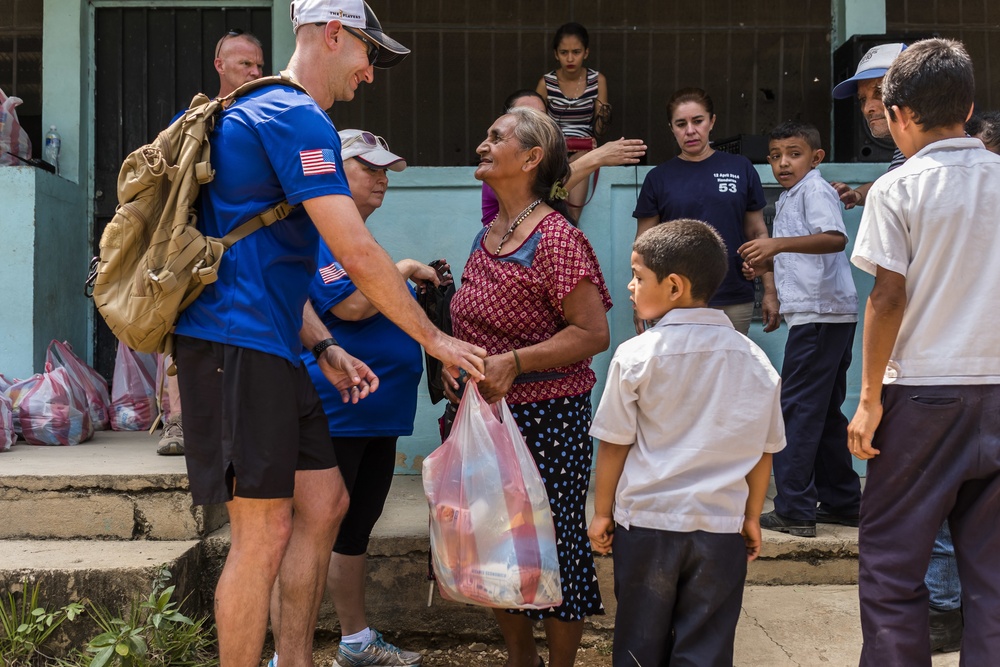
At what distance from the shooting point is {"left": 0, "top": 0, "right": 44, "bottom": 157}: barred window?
19.5 feet

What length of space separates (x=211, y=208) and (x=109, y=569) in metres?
1.50

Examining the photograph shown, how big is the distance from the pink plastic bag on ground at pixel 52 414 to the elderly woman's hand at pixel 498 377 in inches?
107

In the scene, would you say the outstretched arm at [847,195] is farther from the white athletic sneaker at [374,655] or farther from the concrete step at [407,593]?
the white athletic sneaker at [374,655]

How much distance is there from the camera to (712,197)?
4402 mm

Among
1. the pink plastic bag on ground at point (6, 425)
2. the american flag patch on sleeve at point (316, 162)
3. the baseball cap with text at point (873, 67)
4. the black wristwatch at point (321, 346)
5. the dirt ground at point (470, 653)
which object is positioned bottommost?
the dirt ground at point (470, 653)

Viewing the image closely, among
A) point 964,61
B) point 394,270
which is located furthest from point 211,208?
point 964,61

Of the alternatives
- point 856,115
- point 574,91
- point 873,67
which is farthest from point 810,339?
point 574,91

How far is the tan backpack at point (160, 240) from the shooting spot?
7.51 feet

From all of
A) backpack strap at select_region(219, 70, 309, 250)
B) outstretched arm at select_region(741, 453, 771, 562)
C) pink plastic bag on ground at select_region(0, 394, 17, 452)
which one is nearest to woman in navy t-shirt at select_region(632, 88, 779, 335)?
outstretched arm at select_region(741, 453, 771, 562)

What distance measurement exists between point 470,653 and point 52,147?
12.8 ft

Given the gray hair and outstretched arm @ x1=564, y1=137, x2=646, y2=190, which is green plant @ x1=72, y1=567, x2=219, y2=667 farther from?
outstretched arm @ x1=564, y1=137, x2=646, y2=190

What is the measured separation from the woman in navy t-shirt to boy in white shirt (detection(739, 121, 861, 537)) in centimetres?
22

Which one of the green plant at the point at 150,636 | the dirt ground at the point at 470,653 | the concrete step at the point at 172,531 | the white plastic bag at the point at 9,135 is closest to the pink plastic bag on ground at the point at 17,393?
the concrete step at the point at 172,531

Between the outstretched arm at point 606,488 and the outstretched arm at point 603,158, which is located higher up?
the outstretched arm at point 603,158
